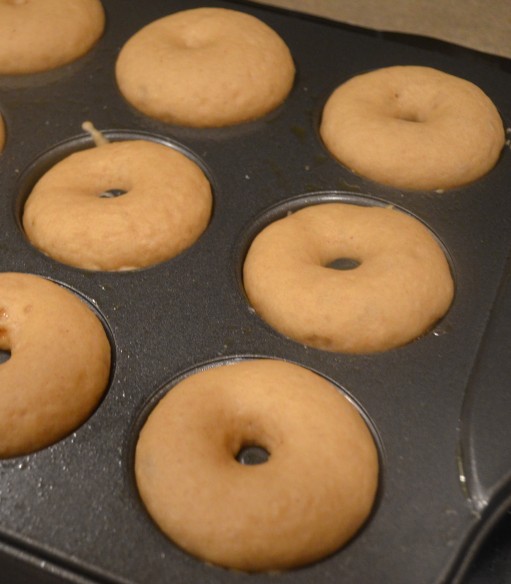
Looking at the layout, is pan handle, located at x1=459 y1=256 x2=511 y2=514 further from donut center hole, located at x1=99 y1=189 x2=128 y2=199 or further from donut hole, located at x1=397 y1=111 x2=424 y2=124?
donut center hole, located at x1=99 y1=189 x2=128 y2=199

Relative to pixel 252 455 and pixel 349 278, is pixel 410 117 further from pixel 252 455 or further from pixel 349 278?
pixel 252 455

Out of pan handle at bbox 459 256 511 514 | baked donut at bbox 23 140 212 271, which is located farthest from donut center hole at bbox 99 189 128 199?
pan handle at bbox 459 256 511 514

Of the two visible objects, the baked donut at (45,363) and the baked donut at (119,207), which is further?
the baked donut at (119,207)

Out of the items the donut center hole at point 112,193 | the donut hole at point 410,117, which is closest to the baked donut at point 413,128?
the donut hole at point 410,117

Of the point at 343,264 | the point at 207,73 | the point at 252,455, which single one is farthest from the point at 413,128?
the point at 252,455

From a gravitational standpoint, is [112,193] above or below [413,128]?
below

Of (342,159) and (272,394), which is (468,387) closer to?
(272,394)

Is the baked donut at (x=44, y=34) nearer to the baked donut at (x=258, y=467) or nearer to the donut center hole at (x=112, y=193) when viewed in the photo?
the donut center hole at (x=112, y=193)
